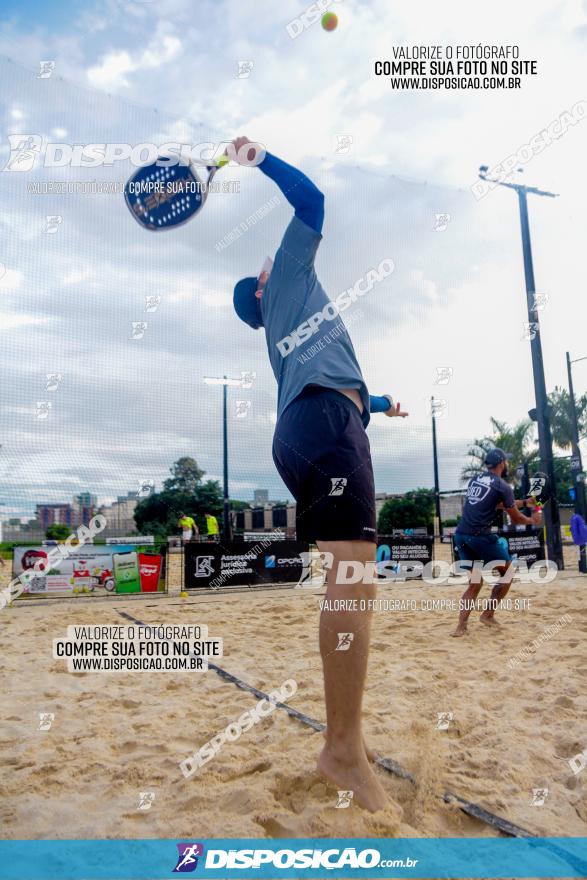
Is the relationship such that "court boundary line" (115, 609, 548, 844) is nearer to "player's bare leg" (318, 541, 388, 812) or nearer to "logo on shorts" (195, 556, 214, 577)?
"player's bare leg" (318, 541, 388, 812)

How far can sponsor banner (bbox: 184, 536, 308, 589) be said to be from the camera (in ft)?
32.8

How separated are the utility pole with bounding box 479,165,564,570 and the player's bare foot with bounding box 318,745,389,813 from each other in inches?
430

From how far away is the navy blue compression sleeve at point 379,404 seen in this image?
2533 millimetres

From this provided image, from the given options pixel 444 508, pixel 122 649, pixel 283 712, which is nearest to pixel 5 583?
pixel 122 649

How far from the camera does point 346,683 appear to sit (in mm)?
1798

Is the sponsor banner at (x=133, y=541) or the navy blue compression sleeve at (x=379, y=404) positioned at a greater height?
the navy blue compression sleeve at (x=379, y=404)

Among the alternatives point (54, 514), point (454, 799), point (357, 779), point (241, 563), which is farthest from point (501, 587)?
point (54, 514)

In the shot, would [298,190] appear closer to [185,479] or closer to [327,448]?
[327,448]

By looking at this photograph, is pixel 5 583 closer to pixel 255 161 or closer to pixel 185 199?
pixel 185 199

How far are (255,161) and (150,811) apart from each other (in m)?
2.11

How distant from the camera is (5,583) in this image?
405 inches

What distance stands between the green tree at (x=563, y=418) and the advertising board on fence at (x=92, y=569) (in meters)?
28.0

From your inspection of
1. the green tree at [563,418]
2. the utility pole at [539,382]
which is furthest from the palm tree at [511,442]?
the utility pole at [539,382]

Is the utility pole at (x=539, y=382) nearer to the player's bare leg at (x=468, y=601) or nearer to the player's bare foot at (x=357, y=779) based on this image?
the player's bare leg at (x=468, y=601)
